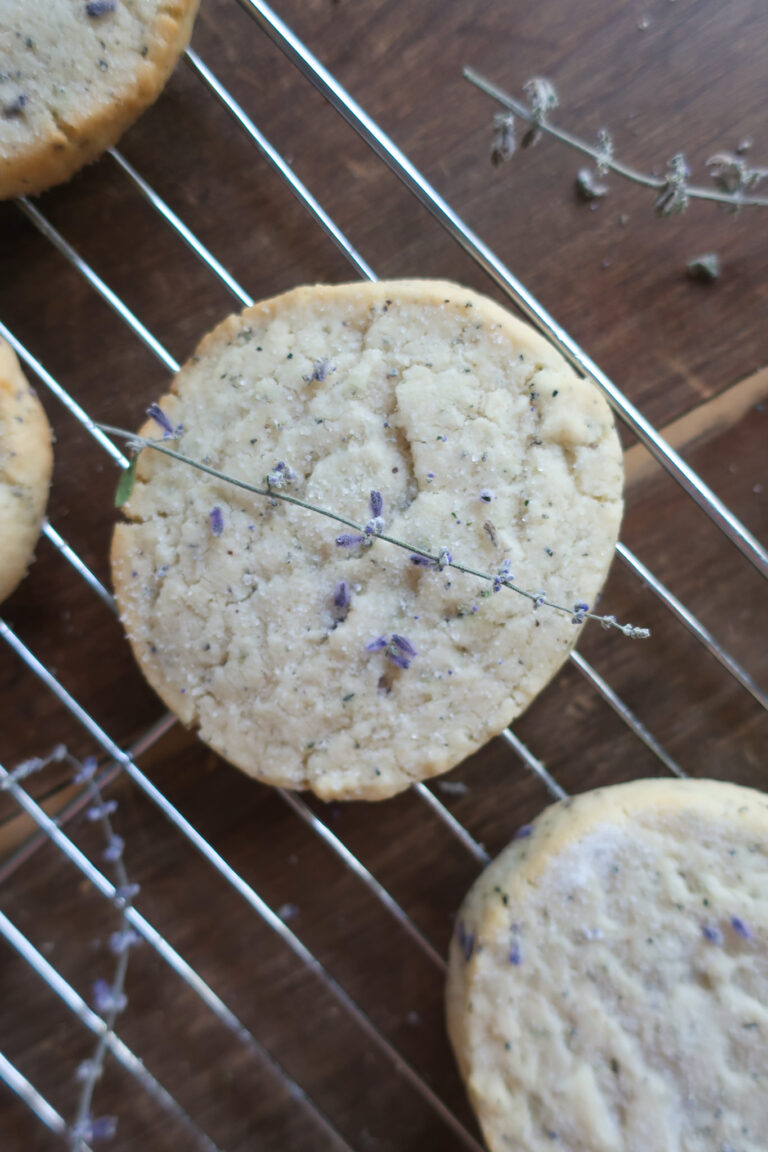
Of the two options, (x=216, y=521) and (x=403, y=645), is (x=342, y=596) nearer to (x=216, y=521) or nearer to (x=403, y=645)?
(x=403, y=645)

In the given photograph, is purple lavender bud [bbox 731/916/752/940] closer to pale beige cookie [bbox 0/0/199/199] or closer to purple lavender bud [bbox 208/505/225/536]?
purple lavender bud [bbox 208/505/225/536]

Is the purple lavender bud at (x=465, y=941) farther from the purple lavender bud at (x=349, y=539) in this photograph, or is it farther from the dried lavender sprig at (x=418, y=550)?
the purple lavender bud at (x=349, y=539)

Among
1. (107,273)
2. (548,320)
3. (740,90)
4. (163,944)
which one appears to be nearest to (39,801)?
(163,944)

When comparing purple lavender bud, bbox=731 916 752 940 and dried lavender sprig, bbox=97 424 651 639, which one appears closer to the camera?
dried lavender sprig, bbox=97 424 651 639

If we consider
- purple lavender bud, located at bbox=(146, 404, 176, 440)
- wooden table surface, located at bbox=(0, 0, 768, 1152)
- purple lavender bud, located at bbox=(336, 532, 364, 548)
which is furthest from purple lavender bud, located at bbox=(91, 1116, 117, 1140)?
purple lavender bud, located at bbox=(146, 404, 176, 440)

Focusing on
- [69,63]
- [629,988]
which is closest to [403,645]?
[629,988]

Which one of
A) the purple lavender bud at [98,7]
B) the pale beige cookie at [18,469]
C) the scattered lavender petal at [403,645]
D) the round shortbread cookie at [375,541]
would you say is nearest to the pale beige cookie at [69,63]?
the purple lavender bud at [98,7]

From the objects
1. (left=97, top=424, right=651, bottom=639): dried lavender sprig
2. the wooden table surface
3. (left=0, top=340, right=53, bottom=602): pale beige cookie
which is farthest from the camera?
the wooden table surface
